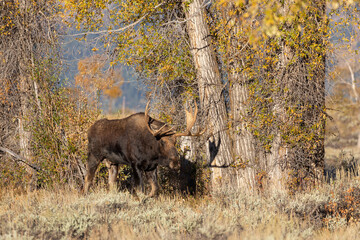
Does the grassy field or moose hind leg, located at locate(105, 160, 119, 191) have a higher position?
moose hind leg, located at locate(105, 160, 119, 191)

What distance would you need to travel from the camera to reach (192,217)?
296 inches

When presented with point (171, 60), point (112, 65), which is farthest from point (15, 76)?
point (171, 60)

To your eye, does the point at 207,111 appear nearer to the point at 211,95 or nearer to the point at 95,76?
the point at 211,95

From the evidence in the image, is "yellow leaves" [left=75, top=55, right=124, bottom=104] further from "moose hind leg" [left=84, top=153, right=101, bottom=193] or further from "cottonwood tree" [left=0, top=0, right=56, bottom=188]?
"cottonwood tree" [left=0, top=0, right=56, bottom=188]

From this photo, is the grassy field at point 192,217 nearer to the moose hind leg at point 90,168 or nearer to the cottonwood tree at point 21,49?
the moose hind leg at point 90,168

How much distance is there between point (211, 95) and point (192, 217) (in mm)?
3903

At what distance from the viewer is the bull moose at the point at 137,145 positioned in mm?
10234

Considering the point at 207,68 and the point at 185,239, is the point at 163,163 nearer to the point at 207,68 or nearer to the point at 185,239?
the point at 207,68

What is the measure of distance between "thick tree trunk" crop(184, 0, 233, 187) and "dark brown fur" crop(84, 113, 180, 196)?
101 centimetres

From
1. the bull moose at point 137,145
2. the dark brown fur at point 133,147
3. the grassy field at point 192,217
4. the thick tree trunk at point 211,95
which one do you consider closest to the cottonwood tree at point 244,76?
the thick tree trunk at point 211,95

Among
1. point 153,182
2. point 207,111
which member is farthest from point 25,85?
point 207,111

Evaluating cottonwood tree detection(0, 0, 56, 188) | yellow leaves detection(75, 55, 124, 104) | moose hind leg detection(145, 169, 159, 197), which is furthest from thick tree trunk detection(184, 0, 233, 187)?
cottonwood tree detection(0, 0, 56, 188)

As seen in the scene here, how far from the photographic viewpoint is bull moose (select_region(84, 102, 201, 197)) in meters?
10.2

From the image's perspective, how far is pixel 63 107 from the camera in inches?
441
